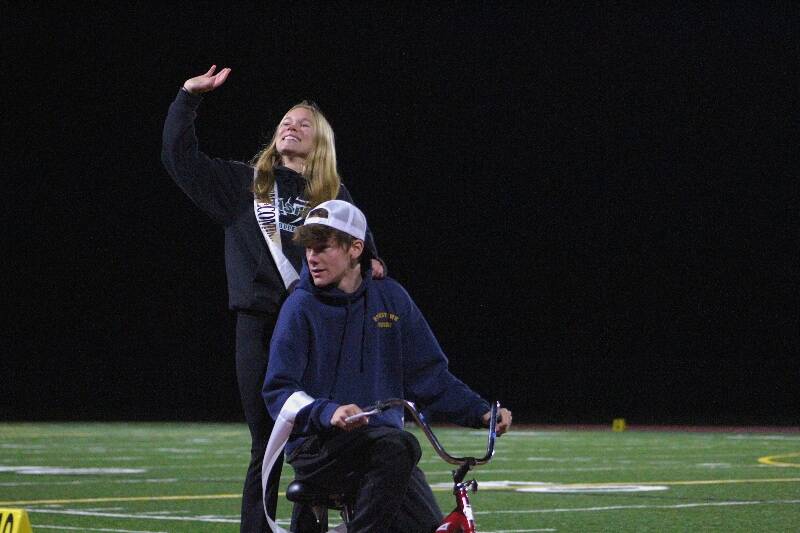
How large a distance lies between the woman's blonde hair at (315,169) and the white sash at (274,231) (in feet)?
0.08

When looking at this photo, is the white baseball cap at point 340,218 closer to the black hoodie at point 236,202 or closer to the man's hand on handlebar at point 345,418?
the man's hand on handlebar at point 345,418

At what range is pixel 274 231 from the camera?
5.68 m

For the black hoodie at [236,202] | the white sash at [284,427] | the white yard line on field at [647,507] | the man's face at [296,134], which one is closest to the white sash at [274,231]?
the black hoodie at [236,202]

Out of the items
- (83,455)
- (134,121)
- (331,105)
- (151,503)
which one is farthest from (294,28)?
(151,503)

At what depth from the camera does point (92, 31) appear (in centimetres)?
3462

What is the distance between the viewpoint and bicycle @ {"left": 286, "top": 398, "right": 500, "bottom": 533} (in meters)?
4.14

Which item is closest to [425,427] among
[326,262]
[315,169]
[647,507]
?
[326,262]

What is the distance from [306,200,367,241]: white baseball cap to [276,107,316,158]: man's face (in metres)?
1.09

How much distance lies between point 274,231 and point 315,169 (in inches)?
11.7

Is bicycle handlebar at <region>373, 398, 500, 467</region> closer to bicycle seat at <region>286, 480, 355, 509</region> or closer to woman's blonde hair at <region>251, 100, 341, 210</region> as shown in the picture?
bicycle seat at <region>286, 480, 355, 509</region>

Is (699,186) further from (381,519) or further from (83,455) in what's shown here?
(381,519)

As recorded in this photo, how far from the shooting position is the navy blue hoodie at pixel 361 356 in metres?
4.55

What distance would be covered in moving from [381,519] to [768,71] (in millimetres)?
33299

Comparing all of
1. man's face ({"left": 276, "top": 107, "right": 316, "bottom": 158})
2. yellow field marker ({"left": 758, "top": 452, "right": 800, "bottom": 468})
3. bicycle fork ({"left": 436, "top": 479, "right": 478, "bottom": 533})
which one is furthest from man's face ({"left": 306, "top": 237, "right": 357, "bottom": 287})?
yellow field marker ({"left": 758, "top": 452, "right": 800, "bottom": 468})
